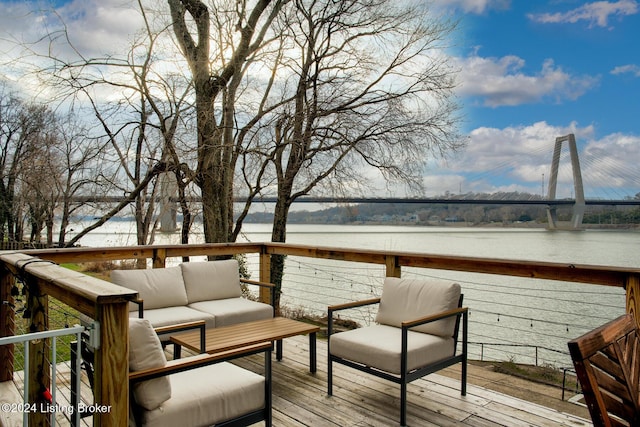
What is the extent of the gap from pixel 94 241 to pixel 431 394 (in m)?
8.21

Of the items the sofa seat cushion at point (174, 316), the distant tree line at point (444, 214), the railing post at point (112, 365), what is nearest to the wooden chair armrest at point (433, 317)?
the railing post at point (112, 365)

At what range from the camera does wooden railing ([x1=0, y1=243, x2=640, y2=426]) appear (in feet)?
4.95

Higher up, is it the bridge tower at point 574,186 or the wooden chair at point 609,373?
the bridge tower at point 574,186

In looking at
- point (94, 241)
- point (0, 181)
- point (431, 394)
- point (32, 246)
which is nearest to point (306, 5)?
point (94, 241)

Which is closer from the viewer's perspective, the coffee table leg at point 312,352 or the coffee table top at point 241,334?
the coffee table top at point 241,334

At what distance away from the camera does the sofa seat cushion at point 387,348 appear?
2619mm

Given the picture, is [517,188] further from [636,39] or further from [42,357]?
[42,357]

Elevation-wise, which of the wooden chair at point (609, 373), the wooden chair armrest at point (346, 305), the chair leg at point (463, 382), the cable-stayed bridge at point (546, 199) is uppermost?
the cable-stayed bridge at point (546, 199)

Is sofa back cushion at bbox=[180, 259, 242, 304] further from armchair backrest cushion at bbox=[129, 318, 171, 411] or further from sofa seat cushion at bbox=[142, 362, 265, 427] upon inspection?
armchair backrest cushion at bbox=[129, 318, 171, 411]

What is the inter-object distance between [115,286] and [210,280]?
95.2 inches

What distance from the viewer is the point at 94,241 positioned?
29.8ft

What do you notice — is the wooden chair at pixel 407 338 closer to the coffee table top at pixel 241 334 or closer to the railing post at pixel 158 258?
the coffee table top at pixel 241 334

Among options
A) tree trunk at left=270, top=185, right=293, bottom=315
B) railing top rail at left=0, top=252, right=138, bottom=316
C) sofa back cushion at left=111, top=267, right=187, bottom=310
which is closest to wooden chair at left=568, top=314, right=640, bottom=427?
railing top rail at left=0, top=252, right=138, bottom=316

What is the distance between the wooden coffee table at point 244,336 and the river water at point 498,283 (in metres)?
1.71
